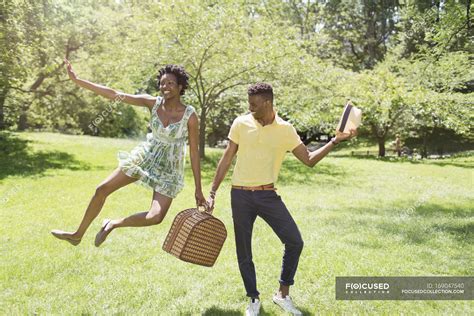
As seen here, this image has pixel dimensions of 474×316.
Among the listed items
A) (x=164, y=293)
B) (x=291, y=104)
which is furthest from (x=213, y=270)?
(x=291, y=104)

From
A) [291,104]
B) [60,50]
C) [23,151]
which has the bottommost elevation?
[23,151]

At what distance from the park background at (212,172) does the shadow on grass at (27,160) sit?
81 mm

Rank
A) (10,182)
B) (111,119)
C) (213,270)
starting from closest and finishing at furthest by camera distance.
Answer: (213,270) < (10,182) < (111,119)

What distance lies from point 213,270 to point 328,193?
903cm

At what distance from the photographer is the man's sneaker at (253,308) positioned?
452 cm

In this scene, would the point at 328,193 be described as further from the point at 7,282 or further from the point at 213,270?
the point at 7,282

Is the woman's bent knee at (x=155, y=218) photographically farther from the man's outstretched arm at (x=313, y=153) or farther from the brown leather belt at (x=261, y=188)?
the man's outstretched arm at (x=313, y=153)

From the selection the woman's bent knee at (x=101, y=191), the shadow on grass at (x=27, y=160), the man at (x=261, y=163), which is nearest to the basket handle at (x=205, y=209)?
the man at (x=261, y=163)

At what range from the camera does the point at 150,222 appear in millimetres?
4523

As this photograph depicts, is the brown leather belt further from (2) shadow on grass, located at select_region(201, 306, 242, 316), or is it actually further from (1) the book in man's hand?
(2) shadow on grass, located at select_region(201, 306, 242, 316)

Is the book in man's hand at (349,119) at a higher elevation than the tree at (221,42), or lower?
lower

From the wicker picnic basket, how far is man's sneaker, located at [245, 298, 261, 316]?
0.63 meters

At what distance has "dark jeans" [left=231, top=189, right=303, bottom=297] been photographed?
4.41 m

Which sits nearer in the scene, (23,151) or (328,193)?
(328,193)
